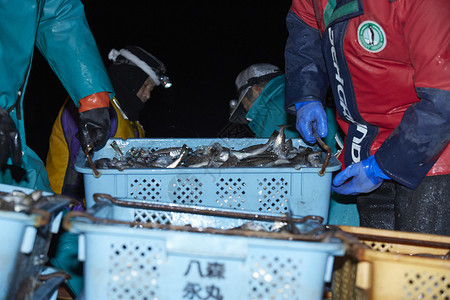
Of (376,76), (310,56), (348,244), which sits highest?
(310,56)

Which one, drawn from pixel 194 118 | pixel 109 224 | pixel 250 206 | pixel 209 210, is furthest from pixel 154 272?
pixel 194 118

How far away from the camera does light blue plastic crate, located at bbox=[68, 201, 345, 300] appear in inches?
49.3

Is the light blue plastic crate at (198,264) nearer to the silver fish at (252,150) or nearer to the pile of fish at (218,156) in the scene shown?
the pile of fish at (218,156)

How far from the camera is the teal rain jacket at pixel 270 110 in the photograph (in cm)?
405

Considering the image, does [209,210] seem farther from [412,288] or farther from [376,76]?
[376,76]

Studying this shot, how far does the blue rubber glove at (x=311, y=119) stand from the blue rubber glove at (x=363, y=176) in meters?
0.40

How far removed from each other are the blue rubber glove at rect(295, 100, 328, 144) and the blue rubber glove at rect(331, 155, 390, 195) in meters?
0.40

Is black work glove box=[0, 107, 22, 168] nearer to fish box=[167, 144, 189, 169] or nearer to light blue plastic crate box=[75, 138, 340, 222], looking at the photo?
light blue plastic crate box=[75, 138, 340, 222]

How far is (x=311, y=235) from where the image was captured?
4.36ft

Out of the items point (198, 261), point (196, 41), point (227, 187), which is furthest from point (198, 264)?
point (196, 41)

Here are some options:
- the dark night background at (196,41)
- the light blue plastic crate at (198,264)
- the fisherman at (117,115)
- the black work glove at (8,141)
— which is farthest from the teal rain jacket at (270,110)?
the dark night background at (196,41)

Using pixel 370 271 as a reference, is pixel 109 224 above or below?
above

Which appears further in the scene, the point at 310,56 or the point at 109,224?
the point at 310,56

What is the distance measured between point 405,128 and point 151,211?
1136 mm
